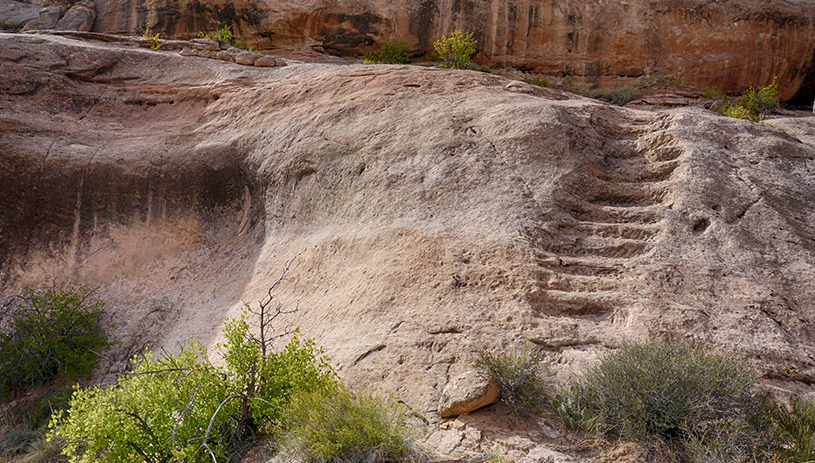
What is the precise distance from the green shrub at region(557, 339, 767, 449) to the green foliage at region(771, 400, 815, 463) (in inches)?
4.8

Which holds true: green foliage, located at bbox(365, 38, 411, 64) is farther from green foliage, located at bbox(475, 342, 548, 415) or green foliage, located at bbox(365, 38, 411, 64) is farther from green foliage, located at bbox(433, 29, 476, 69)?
green foliage, located at bbox(475, 342, 548, 415)

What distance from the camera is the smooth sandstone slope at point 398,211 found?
184 inches

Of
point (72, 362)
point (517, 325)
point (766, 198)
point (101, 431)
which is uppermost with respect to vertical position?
point (766, 198)

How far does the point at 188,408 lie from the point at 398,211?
3095mm

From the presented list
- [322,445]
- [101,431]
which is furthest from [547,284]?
[101,431]

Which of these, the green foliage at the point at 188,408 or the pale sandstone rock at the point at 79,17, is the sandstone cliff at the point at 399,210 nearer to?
the green foliage at the point at 188,408

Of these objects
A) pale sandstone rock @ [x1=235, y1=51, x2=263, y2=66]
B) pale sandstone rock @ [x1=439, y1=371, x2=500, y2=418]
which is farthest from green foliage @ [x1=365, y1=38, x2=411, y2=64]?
pale sandstone rock @ [x1=439, y1=371, x2=500, y2=418]

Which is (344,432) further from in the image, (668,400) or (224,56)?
(224,56)

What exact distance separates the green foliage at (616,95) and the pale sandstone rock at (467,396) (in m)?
12.3

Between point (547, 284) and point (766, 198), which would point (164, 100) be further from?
point (766, 198)

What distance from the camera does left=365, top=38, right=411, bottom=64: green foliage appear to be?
1556 centimetres

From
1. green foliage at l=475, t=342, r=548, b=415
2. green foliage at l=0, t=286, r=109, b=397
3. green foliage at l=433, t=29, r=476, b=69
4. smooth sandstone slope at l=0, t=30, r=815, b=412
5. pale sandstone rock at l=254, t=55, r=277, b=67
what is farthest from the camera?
green foliage at l=433, t=29, r=476, b=69

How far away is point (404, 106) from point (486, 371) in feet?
14.4

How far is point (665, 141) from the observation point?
6.68 meters
